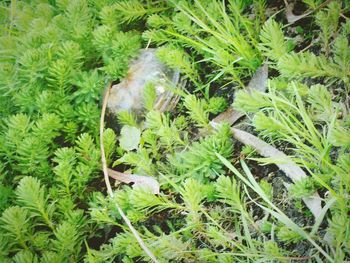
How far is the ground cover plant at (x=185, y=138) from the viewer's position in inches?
60.9

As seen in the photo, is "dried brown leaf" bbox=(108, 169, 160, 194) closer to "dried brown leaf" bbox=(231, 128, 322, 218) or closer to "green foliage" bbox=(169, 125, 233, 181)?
"green foliage" bbox=(169, 125, 233, 181)

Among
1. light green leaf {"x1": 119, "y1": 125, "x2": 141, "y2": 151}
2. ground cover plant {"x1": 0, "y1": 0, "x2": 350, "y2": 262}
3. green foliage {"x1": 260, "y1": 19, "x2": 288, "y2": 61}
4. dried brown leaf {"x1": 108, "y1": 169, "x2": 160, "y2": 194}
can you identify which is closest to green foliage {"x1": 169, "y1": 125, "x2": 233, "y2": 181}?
ground cover plant {"x1": 0, "y1": 0, "x2": 350, "y2": 262}

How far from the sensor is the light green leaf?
2.01 meters

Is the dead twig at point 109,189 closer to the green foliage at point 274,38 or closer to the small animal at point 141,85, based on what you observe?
the small animal at point 141,85

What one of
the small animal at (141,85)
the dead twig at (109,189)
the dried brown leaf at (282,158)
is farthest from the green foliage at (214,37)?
the dead twig at (109,189)

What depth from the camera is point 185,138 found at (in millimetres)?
1949

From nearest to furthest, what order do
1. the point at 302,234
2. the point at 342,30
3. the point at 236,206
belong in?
1. the point at 302,234
2. the point at 236,206
3. the point at 342,30

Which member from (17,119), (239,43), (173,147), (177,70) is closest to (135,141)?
(173,147)

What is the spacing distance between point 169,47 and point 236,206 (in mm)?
985

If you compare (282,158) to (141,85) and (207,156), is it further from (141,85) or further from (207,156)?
(141,85)

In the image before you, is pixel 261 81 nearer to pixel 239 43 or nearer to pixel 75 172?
pixel 239 43

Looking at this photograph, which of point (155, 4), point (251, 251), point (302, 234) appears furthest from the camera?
point (155, 4)

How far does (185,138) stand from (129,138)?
315 mm

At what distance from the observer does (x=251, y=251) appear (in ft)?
4.90
